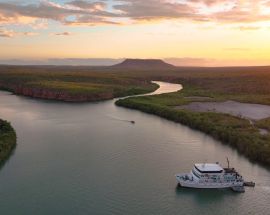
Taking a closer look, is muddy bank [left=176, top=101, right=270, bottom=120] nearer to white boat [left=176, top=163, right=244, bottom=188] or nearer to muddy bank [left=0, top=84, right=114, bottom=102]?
muddy bank [left=0, top=84, right=114, bottom=102]

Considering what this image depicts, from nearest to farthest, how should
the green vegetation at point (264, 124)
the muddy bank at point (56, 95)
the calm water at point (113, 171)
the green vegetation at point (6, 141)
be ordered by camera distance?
the calm water at point (113, 171)
the green vegetation at point (6, 141)
the green vegetation at point (264, 124)
the muddy bank at point (56, 95)

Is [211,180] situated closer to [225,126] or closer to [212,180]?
[212,180]

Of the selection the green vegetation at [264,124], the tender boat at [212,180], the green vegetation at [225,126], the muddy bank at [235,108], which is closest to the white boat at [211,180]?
the tender boat at [212,180]

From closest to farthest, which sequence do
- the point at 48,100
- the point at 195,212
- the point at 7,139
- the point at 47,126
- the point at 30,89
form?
the point at 195,212 < the point at 7,139 < the point at 47,126 < the point at 48,100 < the point at 30,89

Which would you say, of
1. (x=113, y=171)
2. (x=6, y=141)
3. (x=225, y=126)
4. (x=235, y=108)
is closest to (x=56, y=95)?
(x=235, y=108)

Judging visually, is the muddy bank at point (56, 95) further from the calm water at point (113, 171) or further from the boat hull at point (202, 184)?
the boat hull at point (202, 184)

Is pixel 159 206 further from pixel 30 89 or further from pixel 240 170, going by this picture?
pixel 30 89

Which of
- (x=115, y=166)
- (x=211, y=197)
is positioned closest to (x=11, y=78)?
(x=115, y=166)
